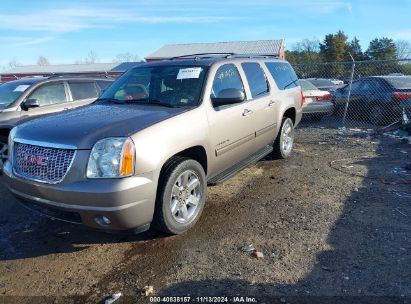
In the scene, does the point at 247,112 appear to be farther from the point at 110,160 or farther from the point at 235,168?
the point at 110,160

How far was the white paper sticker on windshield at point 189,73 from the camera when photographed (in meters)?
4.81

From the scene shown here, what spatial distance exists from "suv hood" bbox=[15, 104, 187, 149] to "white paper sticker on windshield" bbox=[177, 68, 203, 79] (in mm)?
661

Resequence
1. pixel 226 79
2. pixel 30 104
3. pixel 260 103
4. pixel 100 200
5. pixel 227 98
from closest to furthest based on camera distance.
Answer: pixel 100 200
pixel 227 98
pixel 226 79
pixel 260 103
pixel 30 104

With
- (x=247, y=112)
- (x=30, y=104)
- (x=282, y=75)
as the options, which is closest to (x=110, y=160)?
(x=247, y=112)

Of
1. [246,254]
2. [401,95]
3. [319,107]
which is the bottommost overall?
[246,254]

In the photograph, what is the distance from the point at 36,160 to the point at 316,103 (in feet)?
31.7

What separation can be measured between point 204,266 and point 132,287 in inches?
27.1

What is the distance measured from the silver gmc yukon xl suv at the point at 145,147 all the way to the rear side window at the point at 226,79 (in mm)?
15

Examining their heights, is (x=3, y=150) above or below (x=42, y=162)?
below

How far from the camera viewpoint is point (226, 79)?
5.08 m

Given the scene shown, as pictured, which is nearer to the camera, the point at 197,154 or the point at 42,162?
the point at 42,162

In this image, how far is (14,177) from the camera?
386 cm

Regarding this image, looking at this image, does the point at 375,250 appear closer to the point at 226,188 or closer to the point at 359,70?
the point at 226,188

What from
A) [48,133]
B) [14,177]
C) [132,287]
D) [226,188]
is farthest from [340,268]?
[14,177]
